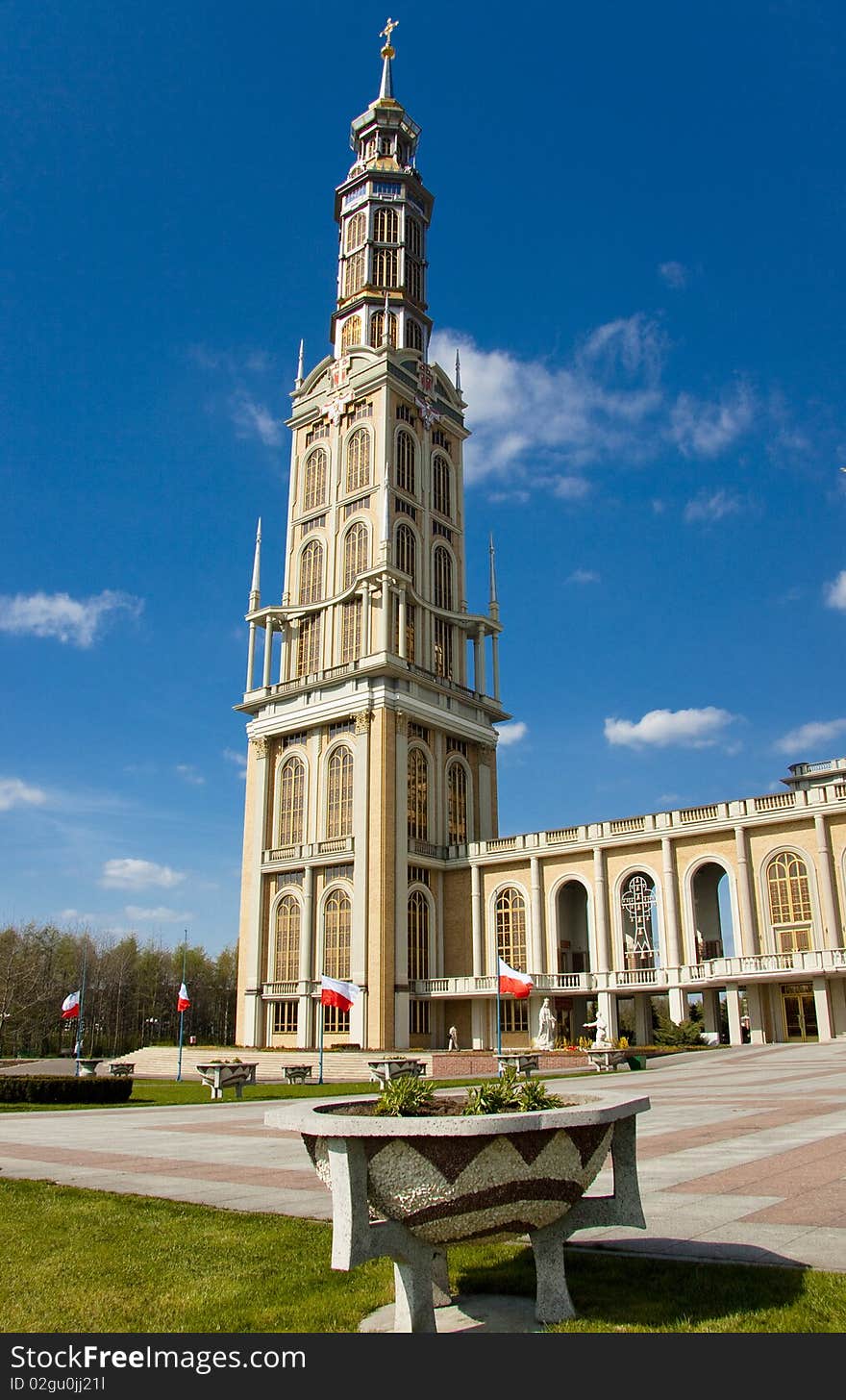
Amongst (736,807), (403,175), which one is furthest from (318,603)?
(403,175)

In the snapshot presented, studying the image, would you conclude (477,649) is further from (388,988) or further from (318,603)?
(388,988)

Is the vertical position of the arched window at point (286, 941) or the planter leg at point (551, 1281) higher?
the arched window at point (286, 941)

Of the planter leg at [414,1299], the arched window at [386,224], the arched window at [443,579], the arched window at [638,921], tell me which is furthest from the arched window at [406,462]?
the planter leg at [414,1299]

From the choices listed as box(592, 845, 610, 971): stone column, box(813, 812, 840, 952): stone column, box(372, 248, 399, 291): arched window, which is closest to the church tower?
box(372, 248, 399, 291): arched window

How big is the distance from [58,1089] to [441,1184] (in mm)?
24371

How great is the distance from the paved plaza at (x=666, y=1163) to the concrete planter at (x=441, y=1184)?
1845 mm

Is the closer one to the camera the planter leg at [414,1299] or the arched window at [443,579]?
the planter leg at [414,1299]

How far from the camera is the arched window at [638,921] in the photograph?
1987 inches

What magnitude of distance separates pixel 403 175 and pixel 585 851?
47.8m

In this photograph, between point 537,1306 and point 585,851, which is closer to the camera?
point 537,1306

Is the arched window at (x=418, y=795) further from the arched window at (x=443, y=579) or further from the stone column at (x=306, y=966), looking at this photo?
the arched window at (x=443, y=579)

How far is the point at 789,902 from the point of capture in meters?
45.6

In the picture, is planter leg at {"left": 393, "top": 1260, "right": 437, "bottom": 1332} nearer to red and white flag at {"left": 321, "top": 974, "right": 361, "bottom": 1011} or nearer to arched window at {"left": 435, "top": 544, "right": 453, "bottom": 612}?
red and white flag at {"left": 321, "top": 974, "right": 361, "bottom": 1011}

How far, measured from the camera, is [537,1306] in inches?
228
